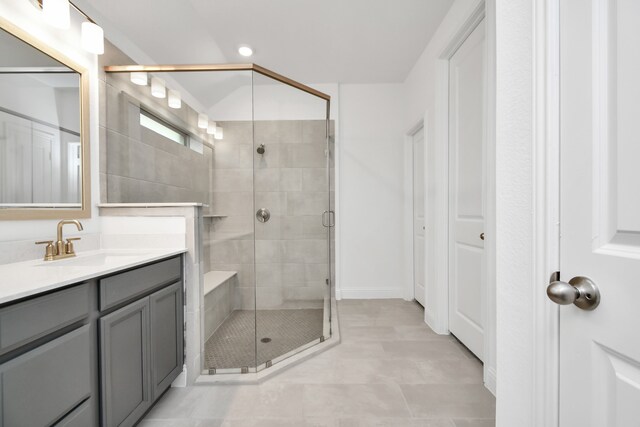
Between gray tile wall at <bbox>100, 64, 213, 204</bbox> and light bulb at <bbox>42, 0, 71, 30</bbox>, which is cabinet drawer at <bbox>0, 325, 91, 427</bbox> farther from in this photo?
light bulb at <bbox>42, 0, 71, 30</bbox>

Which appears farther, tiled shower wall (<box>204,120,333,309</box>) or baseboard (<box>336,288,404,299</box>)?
baseboard (<box>336,288,404,299</box>)

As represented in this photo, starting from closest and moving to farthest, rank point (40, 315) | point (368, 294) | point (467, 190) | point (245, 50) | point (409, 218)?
point (40, 315)
point (467, 190)
point (245, 50)
point (409, 218)
point (368, 294)

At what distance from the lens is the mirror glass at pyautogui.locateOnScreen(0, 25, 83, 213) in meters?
1.22

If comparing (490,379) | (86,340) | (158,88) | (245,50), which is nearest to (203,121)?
(158,88)

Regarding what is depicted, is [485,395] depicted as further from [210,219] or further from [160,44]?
[160,44]

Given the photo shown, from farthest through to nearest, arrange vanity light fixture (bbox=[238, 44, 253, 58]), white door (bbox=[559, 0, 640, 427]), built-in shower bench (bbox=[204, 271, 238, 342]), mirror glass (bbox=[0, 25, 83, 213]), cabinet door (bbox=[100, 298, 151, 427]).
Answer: vanity light fixture (bbox=[238, 44, 253, 58]), built-in shower bench (bbox=[204, 271, 238, 342]), mirror glass (bbox=[0, 25, 83, 213]), cabinet door (bbox=[100, 298, 151, 427]), white door (bbox=[559, 0, 640, 427])

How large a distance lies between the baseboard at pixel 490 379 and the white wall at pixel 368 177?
68.3 inches

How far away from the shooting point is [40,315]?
2.75 ft

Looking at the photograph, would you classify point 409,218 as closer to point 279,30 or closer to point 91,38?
point 279,30

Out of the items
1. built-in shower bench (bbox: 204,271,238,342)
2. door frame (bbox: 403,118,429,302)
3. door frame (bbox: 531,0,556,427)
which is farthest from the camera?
door frame (bbox: 403,118,429,302)

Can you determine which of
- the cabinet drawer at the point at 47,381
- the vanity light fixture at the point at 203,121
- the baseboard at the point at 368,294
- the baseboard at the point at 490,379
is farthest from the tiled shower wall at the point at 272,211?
the baseboard at the point at 490,379

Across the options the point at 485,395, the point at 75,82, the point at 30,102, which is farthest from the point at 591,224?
the point at 75,82

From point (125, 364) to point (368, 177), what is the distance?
285 centimetres

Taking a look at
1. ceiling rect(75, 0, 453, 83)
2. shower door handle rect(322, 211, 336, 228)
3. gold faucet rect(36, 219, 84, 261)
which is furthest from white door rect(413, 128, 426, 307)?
gold faucet rect(36, 219, 84, 261)
